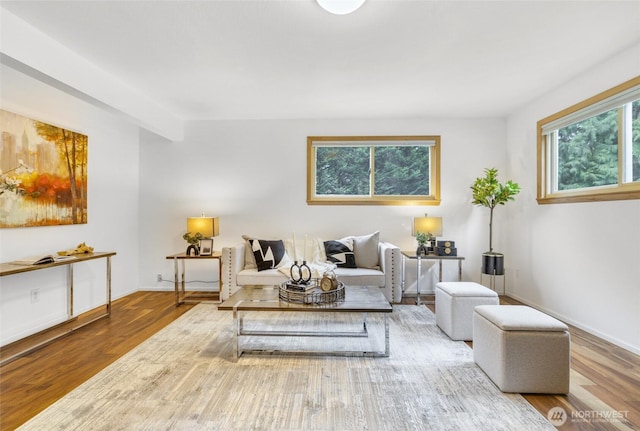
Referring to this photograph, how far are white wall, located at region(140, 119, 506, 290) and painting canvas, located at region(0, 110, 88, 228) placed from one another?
1.17 meters

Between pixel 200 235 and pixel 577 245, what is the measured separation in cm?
430

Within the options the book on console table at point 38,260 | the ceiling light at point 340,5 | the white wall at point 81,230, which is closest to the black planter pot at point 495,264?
the ceiling light at point 340,5

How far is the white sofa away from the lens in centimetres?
374

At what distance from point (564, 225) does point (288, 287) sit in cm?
302

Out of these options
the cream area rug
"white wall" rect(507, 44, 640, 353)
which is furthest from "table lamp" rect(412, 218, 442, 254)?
the cream area rug

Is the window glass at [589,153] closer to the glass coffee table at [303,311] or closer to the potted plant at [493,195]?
the potted plant at [493,195]

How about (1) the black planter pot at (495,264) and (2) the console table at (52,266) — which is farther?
(1) the black planter pot at (495,264)

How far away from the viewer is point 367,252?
13.6 ft

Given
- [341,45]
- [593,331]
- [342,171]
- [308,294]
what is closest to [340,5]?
[341,45]

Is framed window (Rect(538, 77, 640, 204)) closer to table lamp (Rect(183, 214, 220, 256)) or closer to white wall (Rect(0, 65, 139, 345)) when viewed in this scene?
table lamp (Rect(183, 214, 220, 256))

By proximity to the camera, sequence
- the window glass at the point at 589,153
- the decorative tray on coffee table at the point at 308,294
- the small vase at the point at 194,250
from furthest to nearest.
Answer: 1. the small vase at the point at 194,250
2. the window glass at the point at 589,153
3. the decorative tray on coffee table at the point at 308,294

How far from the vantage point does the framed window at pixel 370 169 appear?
4762 millimetres

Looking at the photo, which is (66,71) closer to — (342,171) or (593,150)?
(342,171)

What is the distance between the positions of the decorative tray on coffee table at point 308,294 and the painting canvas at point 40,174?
2496mm
